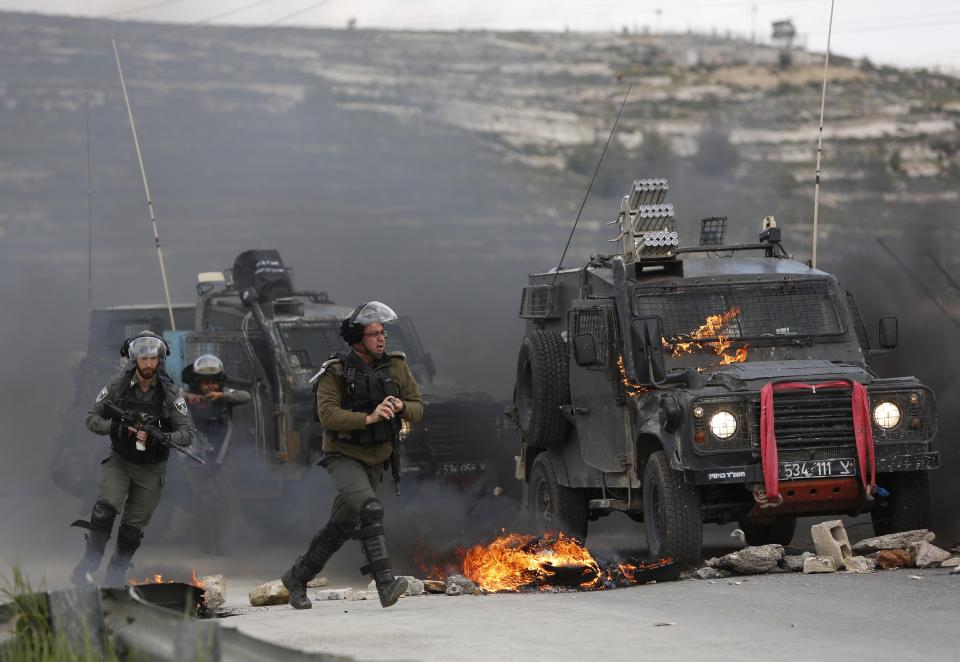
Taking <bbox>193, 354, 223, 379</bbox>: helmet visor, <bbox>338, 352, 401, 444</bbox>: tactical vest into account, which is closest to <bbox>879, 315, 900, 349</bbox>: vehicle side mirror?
<bbox>338, 352, 401, 444</bbox>: tactical vest

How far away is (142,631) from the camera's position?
260 inches

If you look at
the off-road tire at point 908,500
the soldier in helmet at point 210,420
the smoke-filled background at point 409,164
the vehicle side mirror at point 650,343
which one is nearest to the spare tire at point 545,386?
the vehicle side mirror at point 650,343

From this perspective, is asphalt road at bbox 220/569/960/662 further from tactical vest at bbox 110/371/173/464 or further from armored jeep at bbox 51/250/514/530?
armored jeep at bbox 51/250/514/530

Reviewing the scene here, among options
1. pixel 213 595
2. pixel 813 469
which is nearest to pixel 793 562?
pixel 813 469

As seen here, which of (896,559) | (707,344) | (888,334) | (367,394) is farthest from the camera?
(888,334)

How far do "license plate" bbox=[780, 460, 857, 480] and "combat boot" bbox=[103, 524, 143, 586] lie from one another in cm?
412

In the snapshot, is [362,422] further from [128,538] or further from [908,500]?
[908,500]

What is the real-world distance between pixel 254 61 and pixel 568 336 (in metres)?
48.3

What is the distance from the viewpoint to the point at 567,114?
57.3 metres

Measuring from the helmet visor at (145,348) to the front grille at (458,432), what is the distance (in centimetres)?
568

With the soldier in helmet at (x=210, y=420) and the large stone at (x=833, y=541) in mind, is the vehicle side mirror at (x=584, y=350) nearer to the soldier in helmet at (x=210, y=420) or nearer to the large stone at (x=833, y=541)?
the large stone at (x=833, y=541)

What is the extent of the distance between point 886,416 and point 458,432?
19.1ft

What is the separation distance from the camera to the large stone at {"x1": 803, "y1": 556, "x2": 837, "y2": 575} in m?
11.5

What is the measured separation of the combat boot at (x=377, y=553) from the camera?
9.91 meters
